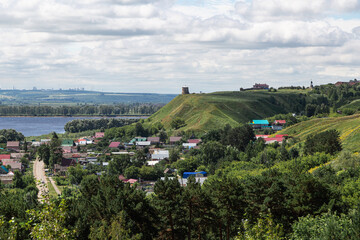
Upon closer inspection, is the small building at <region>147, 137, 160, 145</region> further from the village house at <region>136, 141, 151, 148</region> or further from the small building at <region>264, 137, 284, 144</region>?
the small building at <region>264, 137, 284, 144</region>

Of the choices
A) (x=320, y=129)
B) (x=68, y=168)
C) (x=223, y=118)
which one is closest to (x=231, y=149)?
(x=320, y=129)

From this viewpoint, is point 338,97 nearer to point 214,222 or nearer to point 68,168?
point 68,168

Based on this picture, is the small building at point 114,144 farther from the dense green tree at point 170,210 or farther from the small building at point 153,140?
the dense green tree at point 170,210

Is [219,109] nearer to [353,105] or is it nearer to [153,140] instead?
[153,140]

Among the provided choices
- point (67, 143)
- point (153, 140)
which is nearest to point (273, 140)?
point (153, 140)

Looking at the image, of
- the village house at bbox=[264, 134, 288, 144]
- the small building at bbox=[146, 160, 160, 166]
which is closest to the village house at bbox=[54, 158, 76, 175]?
the small building at bbox=[146, 160, 160, 166]

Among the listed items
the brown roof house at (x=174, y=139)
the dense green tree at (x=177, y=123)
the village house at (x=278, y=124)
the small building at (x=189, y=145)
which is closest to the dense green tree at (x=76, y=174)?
the small building at (x=189, y=145)
